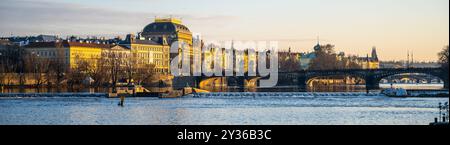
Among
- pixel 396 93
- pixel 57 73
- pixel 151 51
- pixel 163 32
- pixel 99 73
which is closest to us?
pixel 396 93

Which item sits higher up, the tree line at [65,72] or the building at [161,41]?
the building at [161,41]

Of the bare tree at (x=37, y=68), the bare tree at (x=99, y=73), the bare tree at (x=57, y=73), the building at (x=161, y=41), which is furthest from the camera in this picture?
the building at (x=161, y=41)

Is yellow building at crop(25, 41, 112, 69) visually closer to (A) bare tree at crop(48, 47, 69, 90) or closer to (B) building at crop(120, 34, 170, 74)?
(B) building at crop(120, 34, 170, 74)

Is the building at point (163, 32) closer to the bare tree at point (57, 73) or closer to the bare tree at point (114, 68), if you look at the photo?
the bare tree at point (114, 68)

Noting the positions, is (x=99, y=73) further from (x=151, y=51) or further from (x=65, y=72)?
(x=151, y=51)

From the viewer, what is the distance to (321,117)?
43.3 m

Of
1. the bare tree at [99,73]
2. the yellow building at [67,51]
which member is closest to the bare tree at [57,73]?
the bare tree at [99,73]

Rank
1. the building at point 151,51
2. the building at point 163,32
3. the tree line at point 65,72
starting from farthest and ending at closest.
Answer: the building at point 163,32 < the building at point 151,51 < the tree line at point 65,72

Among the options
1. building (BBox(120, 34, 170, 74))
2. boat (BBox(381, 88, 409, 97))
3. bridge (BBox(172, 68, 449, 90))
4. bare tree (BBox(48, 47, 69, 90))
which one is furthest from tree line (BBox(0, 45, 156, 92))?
boat (BBox(381, 88, 409, 97))

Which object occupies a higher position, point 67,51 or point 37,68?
point 67,51

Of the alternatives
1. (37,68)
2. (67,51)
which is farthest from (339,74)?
(67,51)
